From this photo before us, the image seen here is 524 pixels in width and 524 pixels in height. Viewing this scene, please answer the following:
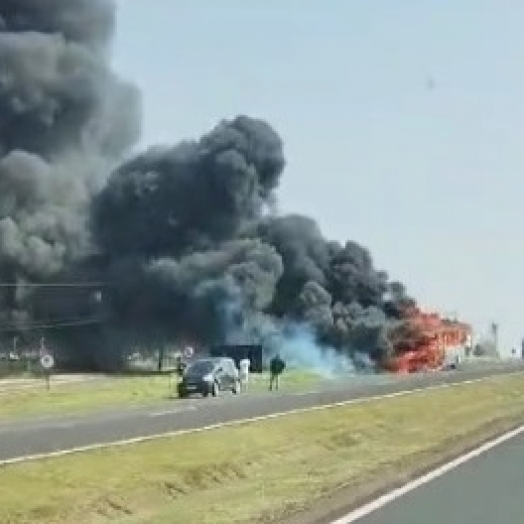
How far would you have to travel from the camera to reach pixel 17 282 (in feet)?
414

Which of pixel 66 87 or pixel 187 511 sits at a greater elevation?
pixel 66 87

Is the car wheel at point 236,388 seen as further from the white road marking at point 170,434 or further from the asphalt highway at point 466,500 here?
the asphalt highway at point 466,500

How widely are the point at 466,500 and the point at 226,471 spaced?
8.58 m

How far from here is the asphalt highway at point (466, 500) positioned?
17.2 metres

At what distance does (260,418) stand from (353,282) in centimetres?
8852

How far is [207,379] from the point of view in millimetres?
69938

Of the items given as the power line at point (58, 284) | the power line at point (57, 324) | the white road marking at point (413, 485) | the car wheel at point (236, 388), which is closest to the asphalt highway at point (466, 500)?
the white road marking at point (413, 485)

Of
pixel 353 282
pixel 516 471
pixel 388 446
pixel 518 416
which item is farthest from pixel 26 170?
pixel 516 471

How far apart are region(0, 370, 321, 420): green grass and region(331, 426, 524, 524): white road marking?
2575cm

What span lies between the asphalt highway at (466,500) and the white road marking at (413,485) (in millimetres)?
114

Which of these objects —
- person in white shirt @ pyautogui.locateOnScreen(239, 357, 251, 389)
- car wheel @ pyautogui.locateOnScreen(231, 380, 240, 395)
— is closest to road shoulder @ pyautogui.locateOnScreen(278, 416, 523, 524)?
car wheel @ pyautogui.locateOnScreen(231, 380, 240, 395)

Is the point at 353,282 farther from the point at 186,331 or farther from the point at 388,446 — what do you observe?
the point at 388,446

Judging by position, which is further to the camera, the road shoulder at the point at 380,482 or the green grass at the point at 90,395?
the green grass at the point at 90,395

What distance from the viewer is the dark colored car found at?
70125mm
